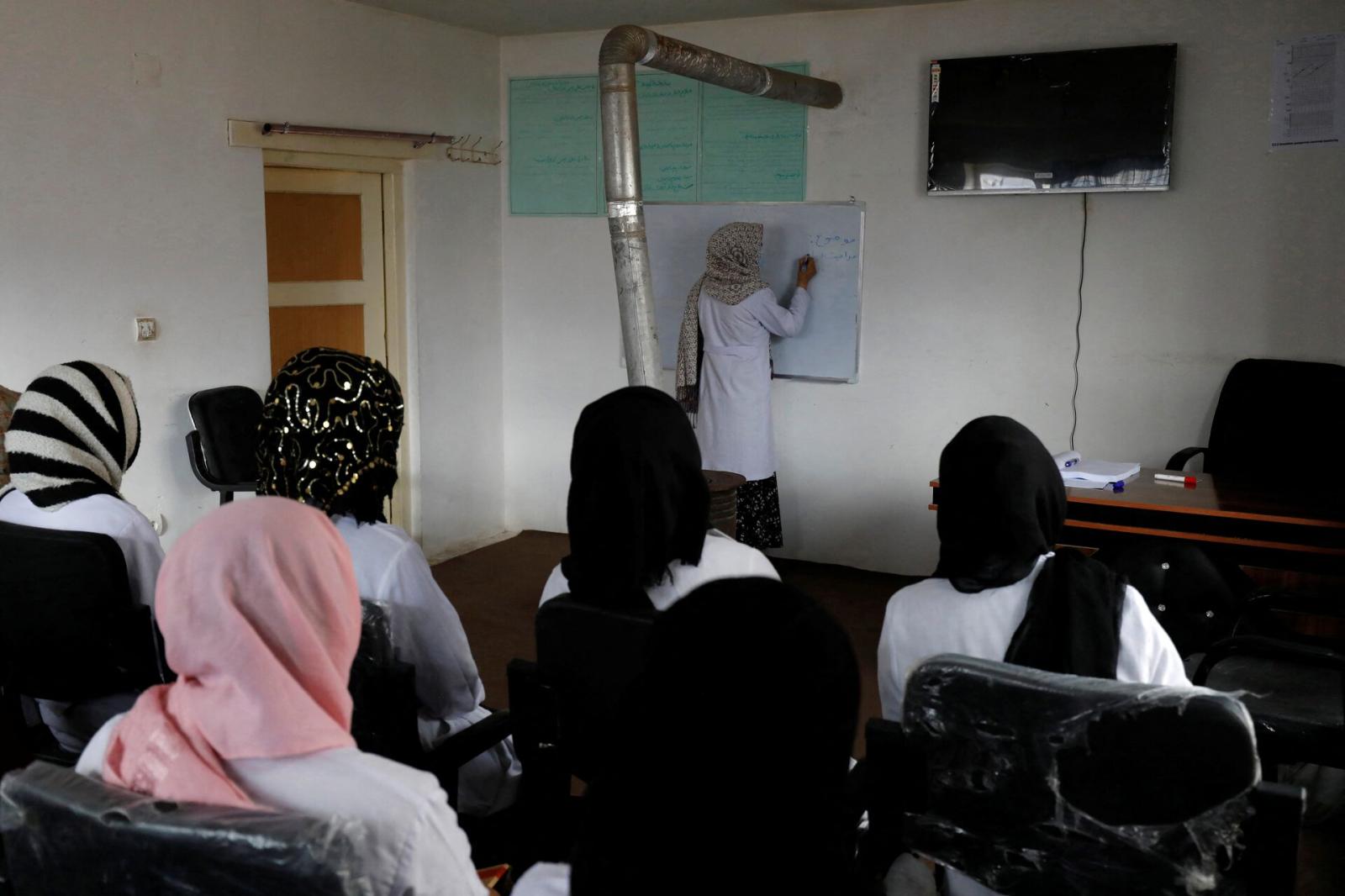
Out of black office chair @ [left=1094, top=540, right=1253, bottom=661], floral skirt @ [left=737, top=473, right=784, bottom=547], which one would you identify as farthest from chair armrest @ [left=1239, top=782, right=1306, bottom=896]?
floral skirt @ [left=737, top=473, right=784, bottom=547]

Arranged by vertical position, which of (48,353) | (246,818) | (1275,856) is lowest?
(1275,856)

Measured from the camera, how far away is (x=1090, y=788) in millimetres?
1500

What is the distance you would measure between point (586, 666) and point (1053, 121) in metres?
3.58

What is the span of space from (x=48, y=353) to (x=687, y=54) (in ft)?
7.88

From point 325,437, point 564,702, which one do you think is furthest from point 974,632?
point 325,437

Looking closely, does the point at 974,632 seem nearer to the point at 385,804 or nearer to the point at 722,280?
the point at 385,804

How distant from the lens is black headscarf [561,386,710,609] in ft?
6.63

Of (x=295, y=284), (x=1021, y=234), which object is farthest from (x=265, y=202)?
(x=1021, y=234)

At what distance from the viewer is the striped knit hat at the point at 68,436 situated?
7.76 feet

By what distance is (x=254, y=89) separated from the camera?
4.48 metres

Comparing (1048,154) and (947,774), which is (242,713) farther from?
(1048,154)

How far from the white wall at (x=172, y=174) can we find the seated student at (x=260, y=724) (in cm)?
285

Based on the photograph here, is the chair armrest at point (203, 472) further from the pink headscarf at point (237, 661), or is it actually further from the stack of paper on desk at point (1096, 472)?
the pink headscarf at point (237, 661)

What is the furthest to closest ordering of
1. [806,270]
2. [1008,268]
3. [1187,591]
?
Answer: [806,270] < [1008,268] < [1187,591]
